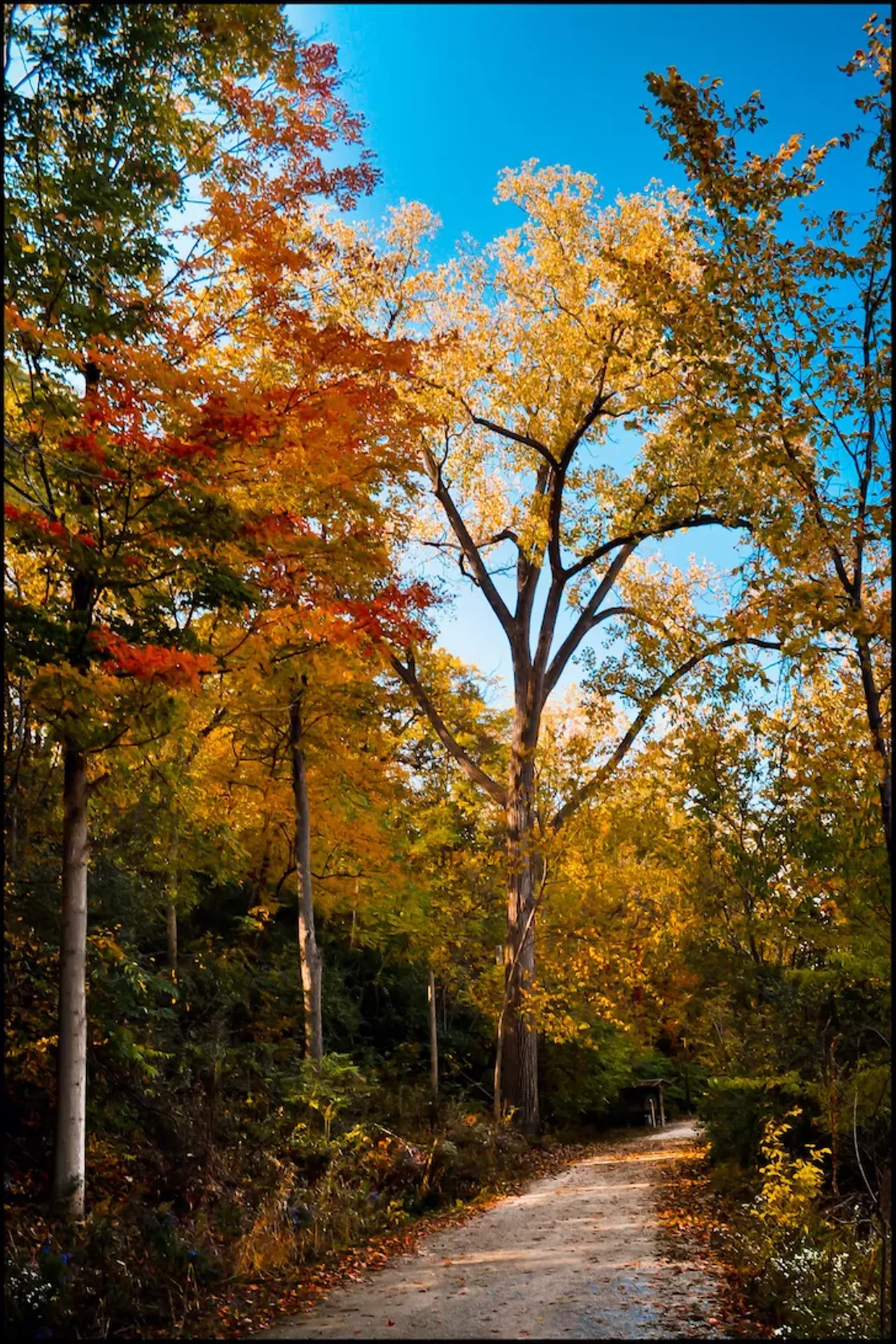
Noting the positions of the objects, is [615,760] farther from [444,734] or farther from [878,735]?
[878,735]

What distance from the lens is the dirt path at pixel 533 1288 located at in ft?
17.2

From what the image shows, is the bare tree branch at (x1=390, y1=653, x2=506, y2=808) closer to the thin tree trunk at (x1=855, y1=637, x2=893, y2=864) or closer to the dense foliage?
the dense foliage

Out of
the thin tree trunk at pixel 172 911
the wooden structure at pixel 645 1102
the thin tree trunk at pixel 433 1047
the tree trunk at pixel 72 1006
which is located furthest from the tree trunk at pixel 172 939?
the wooden structure at pixel 645 1102

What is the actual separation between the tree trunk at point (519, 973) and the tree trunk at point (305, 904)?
3547mm

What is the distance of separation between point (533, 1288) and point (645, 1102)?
74.6 ft

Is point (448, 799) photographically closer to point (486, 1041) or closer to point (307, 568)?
point (486, 1041)

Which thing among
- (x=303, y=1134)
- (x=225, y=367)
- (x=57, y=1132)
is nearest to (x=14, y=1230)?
(x=57, y=1132)

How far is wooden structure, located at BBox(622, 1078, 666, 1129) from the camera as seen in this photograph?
25203 millimetres

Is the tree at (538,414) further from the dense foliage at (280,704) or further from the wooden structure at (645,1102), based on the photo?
the wooden structure at (645,1102)

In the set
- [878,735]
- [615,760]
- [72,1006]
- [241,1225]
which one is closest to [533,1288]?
[241,1225]

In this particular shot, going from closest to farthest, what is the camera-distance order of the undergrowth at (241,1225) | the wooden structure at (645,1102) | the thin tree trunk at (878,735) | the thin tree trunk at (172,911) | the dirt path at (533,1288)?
1. the thin tree trunk at (878,735)
2. the undergrowth at (241,1225)
3. the dirt path at (533,1288)
4. the thin tree trunk at (172,911)
5. the wooden structure at (645,1102)

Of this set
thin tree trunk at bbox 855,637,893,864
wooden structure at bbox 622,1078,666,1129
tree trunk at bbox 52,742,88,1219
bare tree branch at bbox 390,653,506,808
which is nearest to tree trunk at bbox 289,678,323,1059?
bare tree branch at bbox 390,653,506,808

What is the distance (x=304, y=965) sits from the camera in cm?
1188

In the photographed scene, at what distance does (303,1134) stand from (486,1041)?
12526 mm
